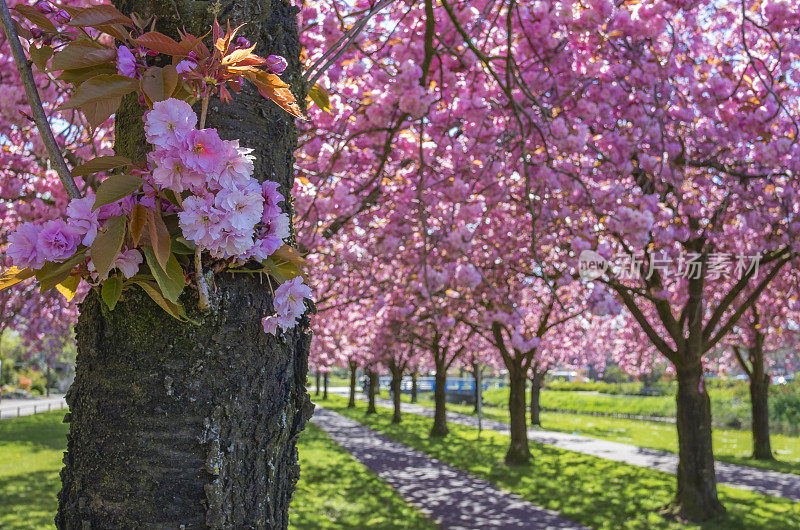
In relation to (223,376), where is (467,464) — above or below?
below

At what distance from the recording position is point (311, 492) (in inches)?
358

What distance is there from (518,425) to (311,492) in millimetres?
4761

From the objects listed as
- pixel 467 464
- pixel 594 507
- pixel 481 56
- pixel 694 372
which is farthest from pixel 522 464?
pixel 481 56

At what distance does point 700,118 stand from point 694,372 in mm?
3342

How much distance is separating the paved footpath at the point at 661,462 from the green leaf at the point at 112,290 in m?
10.8

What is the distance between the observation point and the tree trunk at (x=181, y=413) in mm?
1325

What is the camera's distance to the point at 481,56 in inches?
102

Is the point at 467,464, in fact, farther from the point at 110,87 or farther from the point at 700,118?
the point at 110,87

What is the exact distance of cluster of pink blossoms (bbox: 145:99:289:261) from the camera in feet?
3.51

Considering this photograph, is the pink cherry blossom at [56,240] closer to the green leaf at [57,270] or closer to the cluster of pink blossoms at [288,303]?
the green leaf at [57,270]

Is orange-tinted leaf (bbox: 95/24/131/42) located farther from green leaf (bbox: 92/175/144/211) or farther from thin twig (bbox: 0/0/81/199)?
green leaf (bbox: 92/175/144/211)

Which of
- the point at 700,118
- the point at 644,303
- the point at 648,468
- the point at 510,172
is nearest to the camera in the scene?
the point at 510,172

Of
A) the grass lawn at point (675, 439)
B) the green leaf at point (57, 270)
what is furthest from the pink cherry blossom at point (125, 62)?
the grass lawn at point (675, 439)

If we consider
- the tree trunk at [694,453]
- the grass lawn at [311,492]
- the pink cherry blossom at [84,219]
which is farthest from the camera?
the tree trunk at [694,453]
